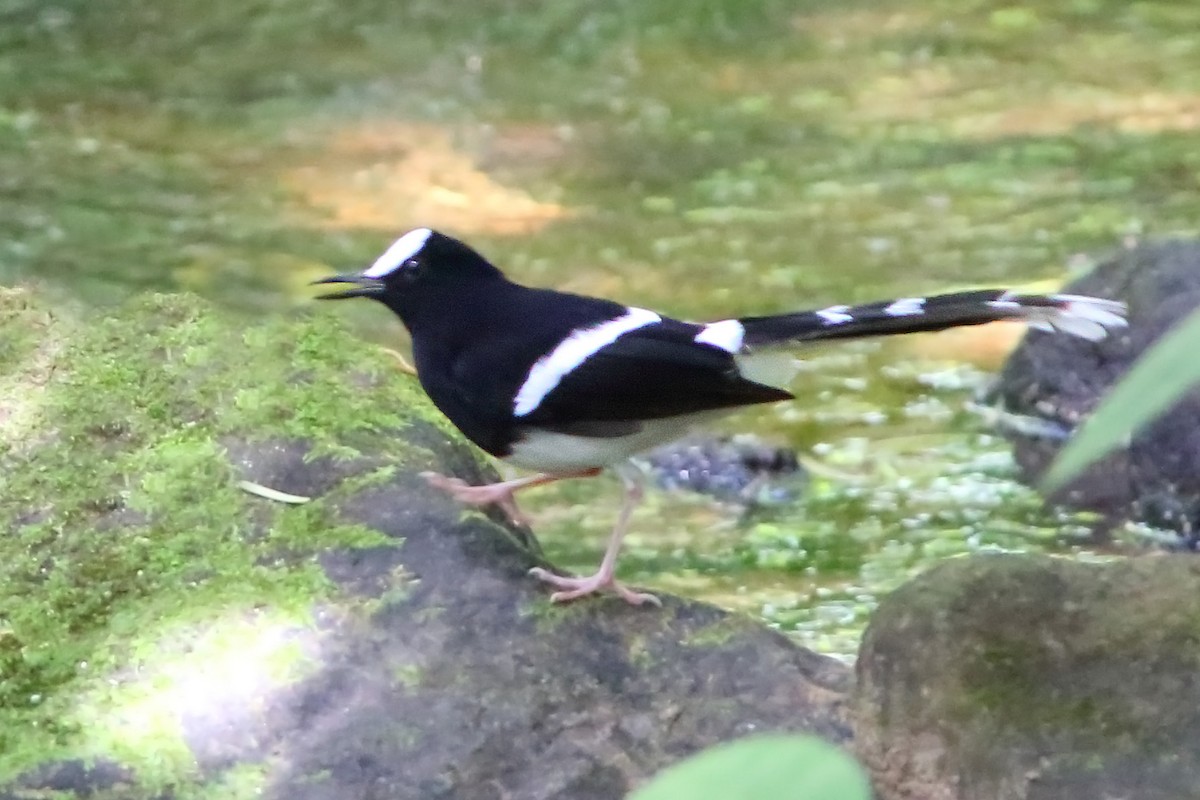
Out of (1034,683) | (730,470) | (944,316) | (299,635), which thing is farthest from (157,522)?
(730,470)

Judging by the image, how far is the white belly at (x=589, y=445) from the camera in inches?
130

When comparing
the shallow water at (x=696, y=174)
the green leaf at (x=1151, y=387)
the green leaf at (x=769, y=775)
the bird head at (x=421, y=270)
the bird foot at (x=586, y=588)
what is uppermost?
the green leaf at (x=1151, y=387)

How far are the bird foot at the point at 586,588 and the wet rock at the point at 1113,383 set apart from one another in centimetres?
241

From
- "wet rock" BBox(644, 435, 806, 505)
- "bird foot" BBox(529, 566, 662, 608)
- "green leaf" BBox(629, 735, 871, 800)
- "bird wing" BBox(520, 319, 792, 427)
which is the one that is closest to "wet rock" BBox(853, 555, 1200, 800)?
"bird foot" BBox(529, 566, 662, 608)

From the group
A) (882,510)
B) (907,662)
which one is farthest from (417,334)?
(882,510)

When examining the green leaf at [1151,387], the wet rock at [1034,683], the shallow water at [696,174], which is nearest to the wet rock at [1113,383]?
the shallow water at [696,174]

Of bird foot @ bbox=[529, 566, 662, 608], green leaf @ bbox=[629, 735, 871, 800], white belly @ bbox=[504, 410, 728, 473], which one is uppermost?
green leaf @ bbox=[629, 735, 871, 800]

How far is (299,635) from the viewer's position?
284 centimetres

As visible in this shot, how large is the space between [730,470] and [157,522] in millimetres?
3092

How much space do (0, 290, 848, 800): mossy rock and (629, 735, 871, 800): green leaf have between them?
6.29ft

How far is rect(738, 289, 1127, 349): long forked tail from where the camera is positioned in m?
3.11

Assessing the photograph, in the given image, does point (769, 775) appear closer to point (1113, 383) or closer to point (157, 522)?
point (157, 522)

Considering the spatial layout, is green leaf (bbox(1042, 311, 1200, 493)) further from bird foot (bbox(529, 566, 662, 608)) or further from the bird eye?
the bird eye

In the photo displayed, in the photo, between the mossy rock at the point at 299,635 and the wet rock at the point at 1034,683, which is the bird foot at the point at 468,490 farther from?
the wet rock at the point at 1034,683
